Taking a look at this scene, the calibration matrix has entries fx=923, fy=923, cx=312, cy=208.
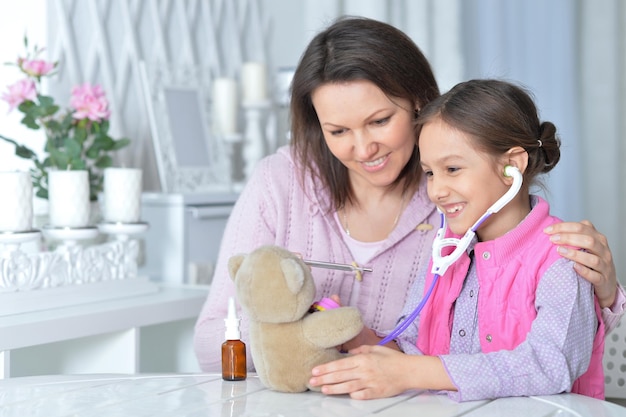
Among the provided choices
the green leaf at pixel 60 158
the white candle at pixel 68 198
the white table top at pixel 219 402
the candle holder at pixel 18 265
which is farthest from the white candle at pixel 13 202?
the white table top at pixel 219 402

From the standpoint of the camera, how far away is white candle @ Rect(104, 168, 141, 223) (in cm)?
213

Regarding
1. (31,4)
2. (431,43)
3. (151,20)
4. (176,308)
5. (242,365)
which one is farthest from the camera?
(431,43)

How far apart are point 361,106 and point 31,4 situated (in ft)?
4.02

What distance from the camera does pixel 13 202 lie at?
1.84 m

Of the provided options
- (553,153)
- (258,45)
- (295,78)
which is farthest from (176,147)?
(553,153)

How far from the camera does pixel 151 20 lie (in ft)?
9.11

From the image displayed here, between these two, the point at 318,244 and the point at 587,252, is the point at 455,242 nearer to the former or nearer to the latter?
the point at 587,252

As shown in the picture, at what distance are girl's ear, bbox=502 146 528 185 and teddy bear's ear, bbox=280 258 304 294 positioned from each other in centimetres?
38

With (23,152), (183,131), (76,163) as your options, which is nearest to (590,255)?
(76,163)

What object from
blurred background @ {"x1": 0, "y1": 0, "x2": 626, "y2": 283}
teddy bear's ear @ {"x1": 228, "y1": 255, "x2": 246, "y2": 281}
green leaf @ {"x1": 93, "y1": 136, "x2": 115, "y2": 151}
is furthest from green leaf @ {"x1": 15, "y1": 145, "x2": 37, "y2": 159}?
teddy bear's ear @ {"x1": 228, "y1": 255, "x2": 246, "y2": 281}

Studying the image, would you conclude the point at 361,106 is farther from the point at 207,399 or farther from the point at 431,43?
the point at 431,43

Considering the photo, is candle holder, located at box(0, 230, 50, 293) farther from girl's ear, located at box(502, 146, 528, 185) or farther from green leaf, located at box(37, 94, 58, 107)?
girl's ear, located at box(502, 146, 528, 185)

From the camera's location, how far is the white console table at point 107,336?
1753 mm

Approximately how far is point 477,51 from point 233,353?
213 centimetres
